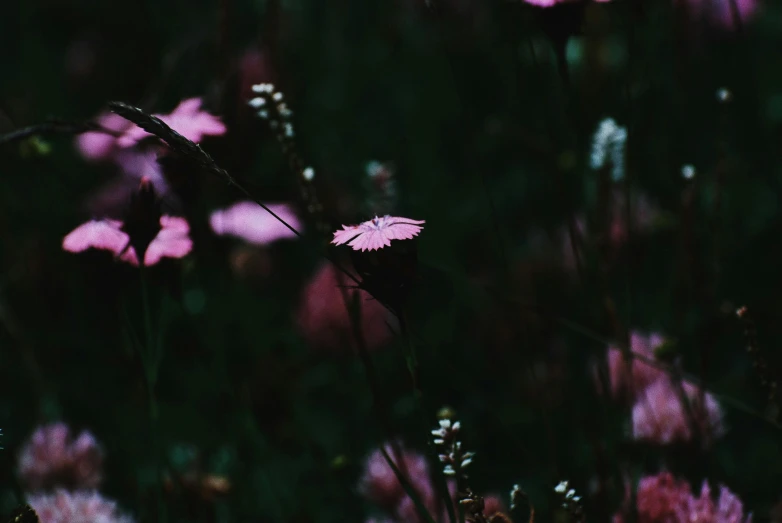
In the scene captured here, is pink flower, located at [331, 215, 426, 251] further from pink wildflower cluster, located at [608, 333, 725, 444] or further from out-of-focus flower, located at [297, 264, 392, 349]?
out-of-focus flower, located at [297, 264, 392, 349]

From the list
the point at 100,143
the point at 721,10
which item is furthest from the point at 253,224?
the point at 721,10

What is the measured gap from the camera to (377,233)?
61 centimetres

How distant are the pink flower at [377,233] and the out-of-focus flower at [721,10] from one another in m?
1.24

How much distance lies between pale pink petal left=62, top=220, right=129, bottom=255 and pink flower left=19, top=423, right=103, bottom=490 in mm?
335

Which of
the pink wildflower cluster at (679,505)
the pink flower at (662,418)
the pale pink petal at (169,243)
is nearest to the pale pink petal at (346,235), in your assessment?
the pale pink petal at (169,243)

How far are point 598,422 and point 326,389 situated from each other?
1.64 feet

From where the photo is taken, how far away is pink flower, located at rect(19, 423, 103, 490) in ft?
3.16

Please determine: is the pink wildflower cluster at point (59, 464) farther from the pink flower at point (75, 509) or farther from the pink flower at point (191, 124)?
the pink flower at point (191, 124)

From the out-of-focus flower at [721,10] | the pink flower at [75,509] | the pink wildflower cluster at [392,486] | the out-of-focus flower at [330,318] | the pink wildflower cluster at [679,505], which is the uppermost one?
the out-of-focus flower at [721,10]

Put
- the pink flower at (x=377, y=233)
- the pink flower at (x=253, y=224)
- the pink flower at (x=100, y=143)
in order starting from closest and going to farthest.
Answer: the pink flower at (x=377, y=233), the pink flower at (x=253, y=224), the pink flower at (x=100, y=143)

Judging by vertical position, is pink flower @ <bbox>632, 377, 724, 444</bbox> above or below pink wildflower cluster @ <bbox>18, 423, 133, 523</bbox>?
A: below

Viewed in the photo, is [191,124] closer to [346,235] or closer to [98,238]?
[98,238]

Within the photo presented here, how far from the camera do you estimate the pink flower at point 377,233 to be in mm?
588

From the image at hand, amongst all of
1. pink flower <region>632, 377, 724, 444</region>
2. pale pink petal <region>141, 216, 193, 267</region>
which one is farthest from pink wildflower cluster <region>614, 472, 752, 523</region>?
pale pink petal <region>141, 216, 193, 267</region>
